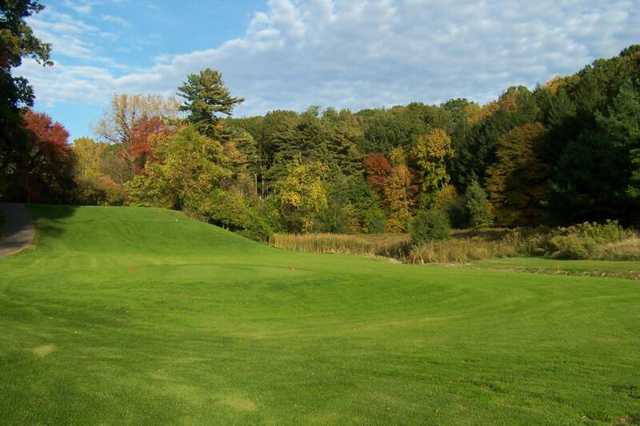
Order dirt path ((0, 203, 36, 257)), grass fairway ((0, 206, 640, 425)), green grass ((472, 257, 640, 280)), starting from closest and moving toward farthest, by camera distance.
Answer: grass fairway ((0, 206, 640, 425)) < green grass ((472, 257, 640, 280)) < dirt path ((0, 203, 36, 257))

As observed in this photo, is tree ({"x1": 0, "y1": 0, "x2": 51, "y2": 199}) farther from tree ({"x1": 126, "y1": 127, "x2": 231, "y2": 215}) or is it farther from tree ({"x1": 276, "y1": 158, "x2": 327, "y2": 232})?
tree ({"x1": 276, "y1": 158, "x2": 327, "y2": 232})

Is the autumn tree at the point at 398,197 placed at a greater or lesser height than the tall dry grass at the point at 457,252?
greater

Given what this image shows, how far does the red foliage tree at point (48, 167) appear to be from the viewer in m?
44.3

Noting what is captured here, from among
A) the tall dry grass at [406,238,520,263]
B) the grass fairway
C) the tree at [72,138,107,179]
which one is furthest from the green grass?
the tree at [72,138,107,179]

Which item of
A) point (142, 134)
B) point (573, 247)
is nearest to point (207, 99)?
point (142, 134)

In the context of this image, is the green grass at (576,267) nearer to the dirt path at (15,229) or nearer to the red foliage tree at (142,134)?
the dirt path at (15,229)

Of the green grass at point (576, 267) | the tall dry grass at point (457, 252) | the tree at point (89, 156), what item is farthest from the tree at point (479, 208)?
the tree at point (89, 156)

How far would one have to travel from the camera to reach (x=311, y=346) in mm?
9719

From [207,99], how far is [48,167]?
60.0ft

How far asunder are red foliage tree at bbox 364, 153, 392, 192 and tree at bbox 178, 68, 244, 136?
22493 millimetres

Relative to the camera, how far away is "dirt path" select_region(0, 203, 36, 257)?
81.2ft

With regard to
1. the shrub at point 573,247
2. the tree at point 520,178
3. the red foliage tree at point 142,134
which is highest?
the red foliage tree at point 142,134

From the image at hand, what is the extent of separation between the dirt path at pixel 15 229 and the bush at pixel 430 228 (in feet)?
71.6

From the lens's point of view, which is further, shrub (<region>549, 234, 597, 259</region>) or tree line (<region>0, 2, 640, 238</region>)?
tree line (<region>0, 2, 640, 238</region>)
